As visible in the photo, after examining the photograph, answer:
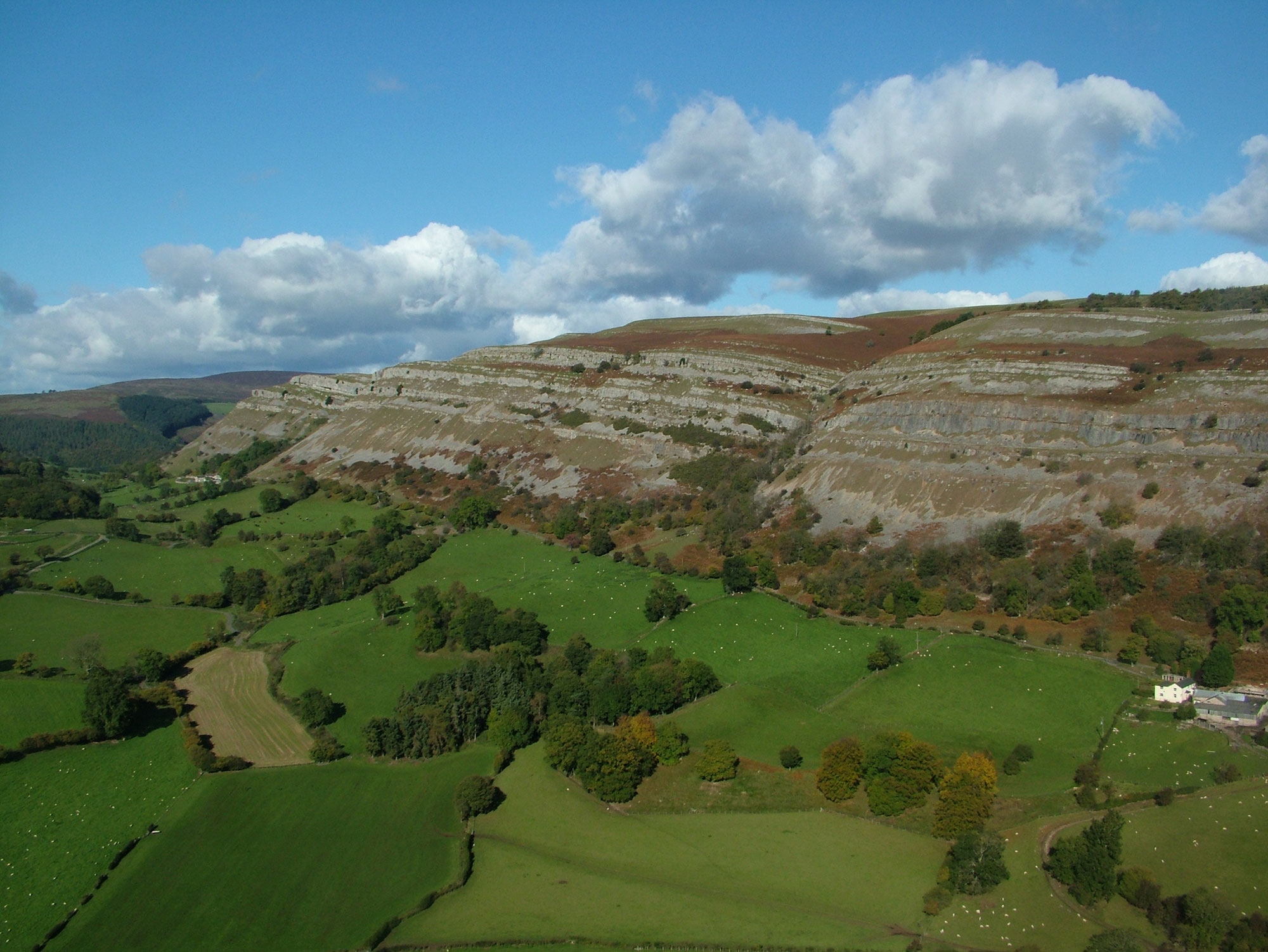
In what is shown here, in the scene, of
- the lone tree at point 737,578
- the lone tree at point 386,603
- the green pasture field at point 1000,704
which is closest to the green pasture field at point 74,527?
the lone tree at point 386,603

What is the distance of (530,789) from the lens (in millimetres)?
51875

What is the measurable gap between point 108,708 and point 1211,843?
69.6 meters

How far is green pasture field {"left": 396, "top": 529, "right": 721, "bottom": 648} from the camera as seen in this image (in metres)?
73.2

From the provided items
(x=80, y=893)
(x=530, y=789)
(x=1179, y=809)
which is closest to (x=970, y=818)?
(x=1179, y=809)

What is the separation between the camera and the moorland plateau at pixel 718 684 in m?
40.0

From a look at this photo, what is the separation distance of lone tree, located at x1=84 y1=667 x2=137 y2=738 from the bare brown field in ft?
14.6

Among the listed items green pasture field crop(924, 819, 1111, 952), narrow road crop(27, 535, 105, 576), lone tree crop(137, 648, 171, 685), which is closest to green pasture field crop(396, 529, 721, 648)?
lone tree crop(137, 648, 171, 685)

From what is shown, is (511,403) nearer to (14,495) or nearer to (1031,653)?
(14,495)

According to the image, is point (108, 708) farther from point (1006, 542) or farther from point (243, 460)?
point (243, 460)

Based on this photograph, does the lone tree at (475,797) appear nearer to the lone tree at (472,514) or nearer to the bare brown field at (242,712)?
the bare brown field at (242,712)

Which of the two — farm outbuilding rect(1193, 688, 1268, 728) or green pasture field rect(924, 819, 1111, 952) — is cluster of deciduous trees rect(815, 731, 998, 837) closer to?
green pasture field rect(924, 819, 1111, 952)

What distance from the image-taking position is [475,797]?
49219 millimetres

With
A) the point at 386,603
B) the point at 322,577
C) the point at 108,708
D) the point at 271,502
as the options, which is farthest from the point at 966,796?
the point at 271,502

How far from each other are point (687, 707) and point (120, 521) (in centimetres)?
9151
